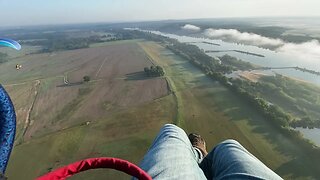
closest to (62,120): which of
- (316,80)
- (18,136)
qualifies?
(18,136)

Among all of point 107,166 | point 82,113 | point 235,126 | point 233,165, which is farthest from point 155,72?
point 107,166

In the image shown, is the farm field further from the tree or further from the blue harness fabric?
the blue harness fabric

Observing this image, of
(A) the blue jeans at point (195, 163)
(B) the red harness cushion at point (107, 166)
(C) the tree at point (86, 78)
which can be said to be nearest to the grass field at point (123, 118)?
(C) the tree at point (86, 78)

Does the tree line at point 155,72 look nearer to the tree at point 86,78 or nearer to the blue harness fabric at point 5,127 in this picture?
the tree at point 86,78

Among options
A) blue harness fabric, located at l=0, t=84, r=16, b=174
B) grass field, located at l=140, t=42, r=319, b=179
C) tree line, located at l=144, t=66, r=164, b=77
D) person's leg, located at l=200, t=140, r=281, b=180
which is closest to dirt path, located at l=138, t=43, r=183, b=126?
grass field, located at l=140, t=42, r=319, b=179

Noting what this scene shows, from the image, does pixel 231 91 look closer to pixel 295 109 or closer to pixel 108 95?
pixel 295 109
